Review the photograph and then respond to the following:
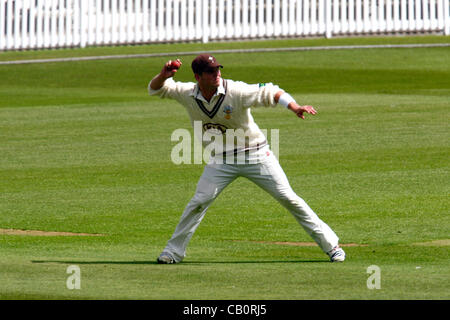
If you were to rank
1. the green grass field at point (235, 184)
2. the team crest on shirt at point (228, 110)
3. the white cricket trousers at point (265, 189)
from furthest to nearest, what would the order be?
the white cricket trousers at point (265, 189) → the team crest on shirt at point (228, 110) → the green grass field at point (235, 184)

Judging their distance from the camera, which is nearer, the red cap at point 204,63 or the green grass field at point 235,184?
the green grass field at point 235,184

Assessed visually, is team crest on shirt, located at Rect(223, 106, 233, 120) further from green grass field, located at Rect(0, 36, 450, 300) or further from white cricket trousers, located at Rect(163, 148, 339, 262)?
green grass field, located at Rect(0, 36, 450, 300)

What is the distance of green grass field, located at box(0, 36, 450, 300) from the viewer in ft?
27.4

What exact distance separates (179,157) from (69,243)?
6.03 metres

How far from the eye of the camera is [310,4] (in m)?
29.3

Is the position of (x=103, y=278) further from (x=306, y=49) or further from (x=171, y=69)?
(x=306, y=49)

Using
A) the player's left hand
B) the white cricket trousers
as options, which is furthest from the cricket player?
the player's left hand

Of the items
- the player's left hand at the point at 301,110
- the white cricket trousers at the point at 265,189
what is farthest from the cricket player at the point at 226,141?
the player's left hand at the point at 301,110

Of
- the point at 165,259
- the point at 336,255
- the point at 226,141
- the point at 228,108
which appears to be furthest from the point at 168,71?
the point at 336,255

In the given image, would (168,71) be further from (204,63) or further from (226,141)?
(226,141)

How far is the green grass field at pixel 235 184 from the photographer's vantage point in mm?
8352

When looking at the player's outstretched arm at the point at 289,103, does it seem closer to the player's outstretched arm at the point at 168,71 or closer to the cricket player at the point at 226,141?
the cricket player at the point at 226,141

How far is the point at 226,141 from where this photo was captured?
30.4 feet

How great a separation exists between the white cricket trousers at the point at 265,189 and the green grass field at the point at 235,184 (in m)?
0.27
